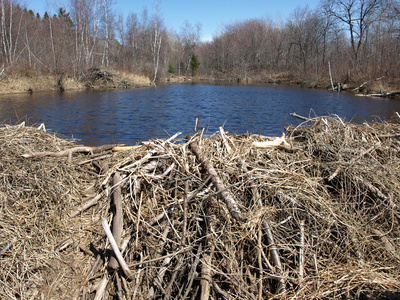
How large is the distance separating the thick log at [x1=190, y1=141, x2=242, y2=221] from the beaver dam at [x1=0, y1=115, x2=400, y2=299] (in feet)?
0.06

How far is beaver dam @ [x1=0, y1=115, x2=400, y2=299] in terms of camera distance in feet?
9.36

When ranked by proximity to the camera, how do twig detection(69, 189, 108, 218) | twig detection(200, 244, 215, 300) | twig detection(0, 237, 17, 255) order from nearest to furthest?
twig detection(200, 244, 215, 300)
twig detection(0, 237, 17, 255)
twig detection(69, 189, 108, 218)

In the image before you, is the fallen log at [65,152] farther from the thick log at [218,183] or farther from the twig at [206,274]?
the twig at [206,274]

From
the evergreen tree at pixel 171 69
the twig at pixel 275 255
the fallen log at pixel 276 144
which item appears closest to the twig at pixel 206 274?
the twig at pixel 275 255

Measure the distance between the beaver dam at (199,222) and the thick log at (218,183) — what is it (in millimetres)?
18

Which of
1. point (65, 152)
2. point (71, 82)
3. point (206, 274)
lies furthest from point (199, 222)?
point (71, 82)

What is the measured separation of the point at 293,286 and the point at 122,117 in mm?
13230

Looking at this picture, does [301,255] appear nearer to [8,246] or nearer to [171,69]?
[8,246]

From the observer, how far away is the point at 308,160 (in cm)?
419

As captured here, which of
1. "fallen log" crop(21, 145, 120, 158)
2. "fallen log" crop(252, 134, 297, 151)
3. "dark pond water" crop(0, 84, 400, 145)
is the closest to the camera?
"fallen log" crop(21, 145, 120, 158)

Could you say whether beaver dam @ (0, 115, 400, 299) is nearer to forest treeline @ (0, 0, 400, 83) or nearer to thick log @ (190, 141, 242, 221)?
thick log @ (190, 141, 242, 221)

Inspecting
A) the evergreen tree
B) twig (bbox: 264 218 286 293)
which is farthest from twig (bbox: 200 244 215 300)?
the evergreen tree

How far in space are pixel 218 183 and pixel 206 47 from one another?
68052 mm

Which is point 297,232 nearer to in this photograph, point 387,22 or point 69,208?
point 69,208
